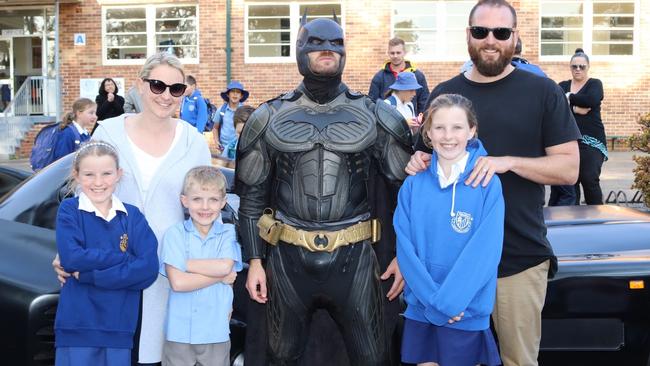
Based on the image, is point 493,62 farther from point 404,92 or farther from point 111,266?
point 404,92

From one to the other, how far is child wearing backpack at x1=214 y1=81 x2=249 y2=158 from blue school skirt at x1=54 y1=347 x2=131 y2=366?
5.29m

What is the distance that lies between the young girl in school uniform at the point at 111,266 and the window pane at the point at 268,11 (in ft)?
45.2

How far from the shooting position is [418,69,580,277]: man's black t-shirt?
9.90 ft

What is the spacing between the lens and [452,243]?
290cm

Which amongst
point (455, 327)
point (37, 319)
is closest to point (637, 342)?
point (455, 327)

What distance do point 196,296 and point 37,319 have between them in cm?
74

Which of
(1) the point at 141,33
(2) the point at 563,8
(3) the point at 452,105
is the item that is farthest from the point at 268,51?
(3) the point at 452,105

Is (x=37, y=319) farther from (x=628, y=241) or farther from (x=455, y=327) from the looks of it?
(x=628, y=241)

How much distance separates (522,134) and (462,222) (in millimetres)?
460

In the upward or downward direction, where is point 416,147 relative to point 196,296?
upward

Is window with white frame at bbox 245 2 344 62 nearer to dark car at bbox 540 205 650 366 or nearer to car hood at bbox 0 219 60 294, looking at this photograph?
car hood at bbox 0 219 60 294

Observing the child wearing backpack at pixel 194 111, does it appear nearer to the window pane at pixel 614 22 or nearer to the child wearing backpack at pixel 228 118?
the child wearing backpack at pixel 228 118

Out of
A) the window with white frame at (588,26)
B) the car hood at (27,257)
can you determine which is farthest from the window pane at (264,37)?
the car hood at (27,257)

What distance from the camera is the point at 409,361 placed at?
3027 mm
